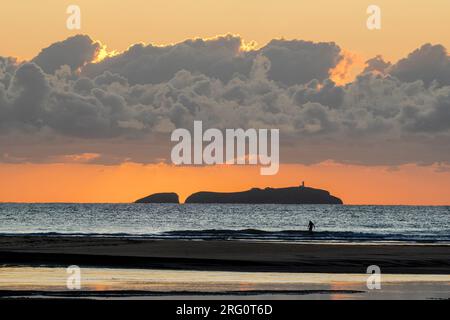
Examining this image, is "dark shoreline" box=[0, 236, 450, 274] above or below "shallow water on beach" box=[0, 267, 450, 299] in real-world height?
above

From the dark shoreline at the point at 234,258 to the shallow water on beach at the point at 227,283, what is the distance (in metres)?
3.75

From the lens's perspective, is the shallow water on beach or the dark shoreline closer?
the shallow water on beach

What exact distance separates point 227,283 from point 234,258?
61.0ft

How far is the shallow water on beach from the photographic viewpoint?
39.0 meters

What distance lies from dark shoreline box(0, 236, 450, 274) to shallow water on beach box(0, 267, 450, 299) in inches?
148

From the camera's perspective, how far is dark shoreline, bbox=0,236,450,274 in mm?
54000

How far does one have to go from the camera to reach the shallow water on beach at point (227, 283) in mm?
39031

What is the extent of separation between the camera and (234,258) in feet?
204

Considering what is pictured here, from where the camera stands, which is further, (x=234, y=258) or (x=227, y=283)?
(x=234, y=258)
